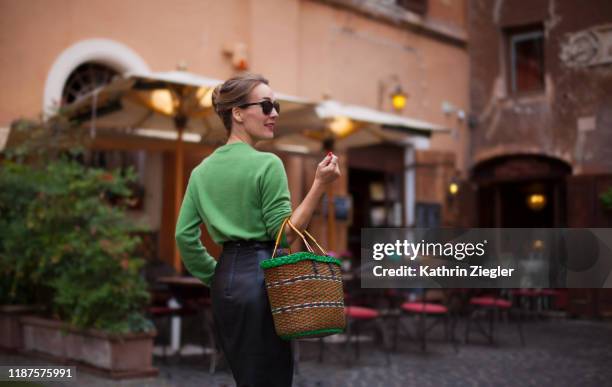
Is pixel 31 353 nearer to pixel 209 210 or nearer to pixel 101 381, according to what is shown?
pixel 101 381

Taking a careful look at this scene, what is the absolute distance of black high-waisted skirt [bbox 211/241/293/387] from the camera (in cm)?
223

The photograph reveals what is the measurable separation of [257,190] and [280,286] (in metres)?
0.30

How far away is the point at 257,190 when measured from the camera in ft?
7.47

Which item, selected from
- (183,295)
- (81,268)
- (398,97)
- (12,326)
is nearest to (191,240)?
(81,268)

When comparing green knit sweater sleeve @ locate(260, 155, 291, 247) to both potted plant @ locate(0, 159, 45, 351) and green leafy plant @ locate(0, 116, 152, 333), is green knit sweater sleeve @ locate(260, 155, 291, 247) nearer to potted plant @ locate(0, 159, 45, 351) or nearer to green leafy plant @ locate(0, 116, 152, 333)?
green leafy plant @ locate(0, 116, 152, 333)

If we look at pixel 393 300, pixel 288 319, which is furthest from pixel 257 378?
pixel 393 300

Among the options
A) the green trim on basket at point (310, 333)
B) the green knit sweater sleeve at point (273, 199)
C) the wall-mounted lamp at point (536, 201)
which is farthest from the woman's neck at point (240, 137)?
the wall-mounted lamp at point (536, 201)

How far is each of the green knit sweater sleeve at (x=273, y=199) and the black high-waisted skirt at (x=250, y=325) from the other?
0.31 feet

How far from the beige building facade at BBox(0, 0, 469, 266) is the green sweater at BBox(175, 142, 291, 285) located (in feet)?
13.8

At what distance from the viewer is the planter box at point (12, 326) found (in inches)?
272

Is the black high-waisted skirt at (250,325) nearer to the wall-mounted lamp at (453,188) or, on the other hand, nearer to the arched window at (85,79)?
the arched window at (85,79)

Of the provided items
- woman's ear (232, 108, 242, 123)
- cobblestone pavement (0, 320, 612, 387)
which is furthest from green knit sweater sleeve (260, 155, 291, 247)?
cobblestone pavement (0, 320, 612, 387)

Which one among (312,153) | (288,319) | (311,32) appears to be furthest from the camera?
(311,32)

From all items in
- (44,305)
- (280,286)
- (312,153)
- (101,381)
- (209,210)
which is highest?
(312,153)
